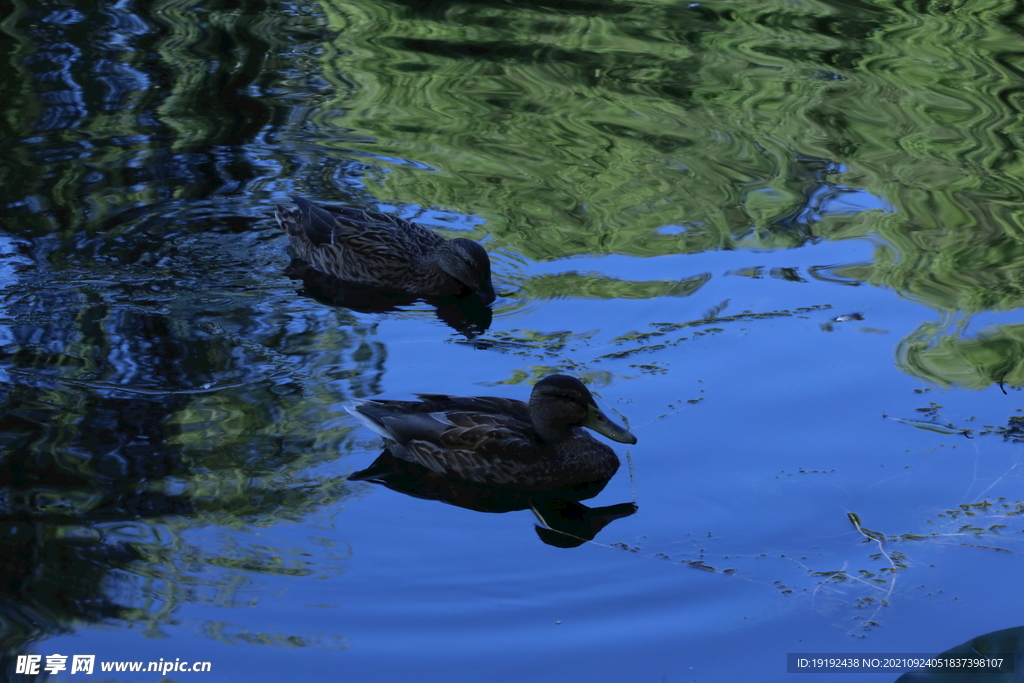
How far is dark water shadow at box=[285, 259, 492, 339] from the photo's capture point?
8070 millimetres

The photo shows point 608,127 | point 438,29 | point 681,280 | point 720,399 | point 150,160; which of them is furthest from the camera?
point 438,29

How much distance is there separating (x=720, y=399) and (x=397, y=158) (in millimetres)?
4693

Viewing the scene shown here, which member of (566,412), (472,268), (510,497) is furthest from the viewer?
(472,268)

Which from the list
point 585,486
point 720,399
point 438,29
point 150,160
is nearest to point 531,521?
point 585,486

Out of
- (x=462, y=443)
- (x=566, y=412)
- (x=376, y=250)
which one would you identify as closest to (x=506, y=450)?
(x=462, y=443)

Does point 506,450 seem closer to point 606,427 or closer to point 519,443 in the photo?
point 519,443

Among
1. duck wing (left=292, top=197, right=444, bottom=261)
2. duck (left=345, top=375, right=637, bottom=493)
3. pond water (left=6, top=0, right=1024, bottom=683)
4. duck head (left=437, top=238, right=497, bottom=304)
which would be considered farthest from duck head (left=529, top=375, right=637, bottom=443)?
duck wing (left=292, top=197, right=444, bottom=261)

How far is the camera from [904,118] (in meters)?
12.0

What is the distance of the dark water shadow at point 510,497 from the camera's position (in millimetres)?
5871

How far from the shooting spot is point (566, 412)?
20.7 feet

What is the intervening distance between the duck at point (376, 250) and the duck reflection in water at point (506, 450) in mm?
2278

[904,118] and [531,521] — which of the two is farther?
[904,118]

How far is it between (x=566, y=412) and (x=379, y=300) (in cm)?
273

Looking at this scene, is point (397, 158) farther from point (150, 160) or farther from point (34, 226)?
point (34, 226)
